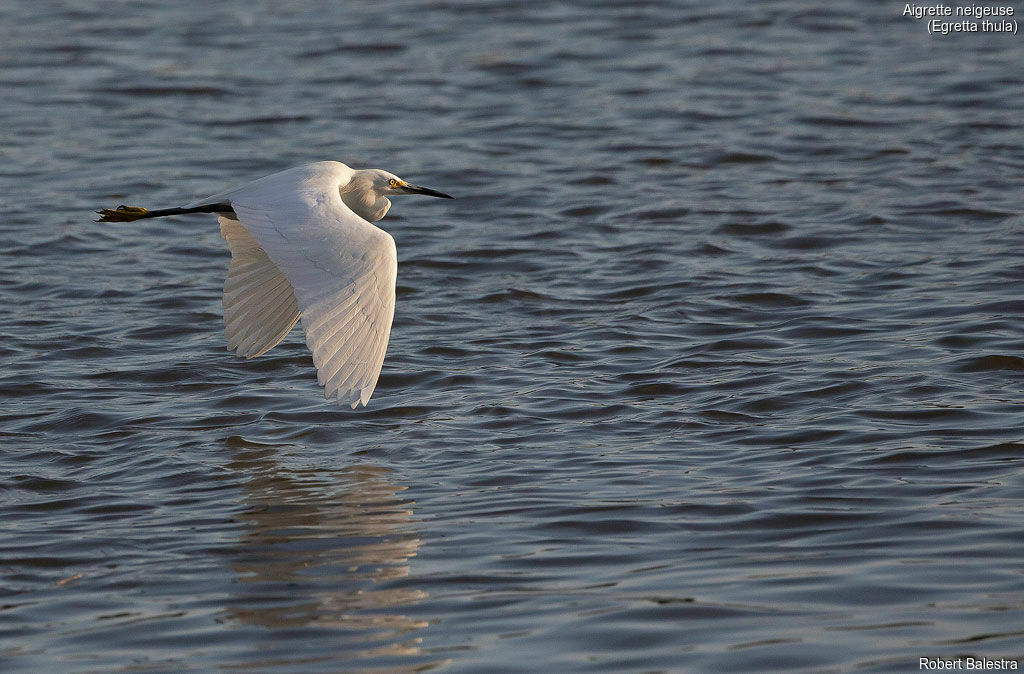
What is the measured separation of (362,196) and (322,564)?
89.2 inches

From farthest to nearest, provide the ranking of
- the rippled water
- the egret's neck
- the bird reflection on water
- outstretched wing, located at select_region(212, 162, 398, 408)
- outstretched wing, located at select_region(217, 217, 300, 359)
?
the egret's neck < outstretched wing, located at select_region(217, 217, 300, 359) < outstretched wing, located at select_region(212, 162, 398, 408) < the rippled water < the bird reflection on water

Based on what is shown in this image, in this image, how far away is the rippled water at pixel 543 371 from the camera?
4.18 m

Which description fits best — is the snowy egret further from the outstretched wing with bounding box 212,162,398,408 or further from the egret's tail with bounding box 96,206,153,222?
the egret's tail with bounding box 96,206,153,222

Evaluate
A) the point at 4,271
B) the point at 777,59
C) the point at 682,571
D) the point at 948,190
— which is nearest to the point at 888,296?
the point at 948,190

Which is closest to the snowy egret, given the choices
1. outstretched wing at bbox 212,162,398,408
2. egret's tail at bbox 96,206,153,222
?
outstretched wing at bbox 212,162,398,408

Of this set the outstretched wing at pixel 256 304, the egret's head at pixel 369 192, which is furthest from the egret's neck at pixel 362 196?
the outstretched wing at pixel 256 304

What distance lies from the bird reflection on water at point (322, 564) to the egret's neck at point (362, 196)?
1263 mm

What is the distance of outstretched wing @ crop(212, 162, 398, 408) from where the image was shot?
4.74 metres

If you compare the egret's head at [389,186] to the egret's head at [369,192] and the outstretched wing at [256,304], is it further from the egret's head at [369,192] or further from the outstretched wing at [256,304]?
the outstretched wing at [256,304]

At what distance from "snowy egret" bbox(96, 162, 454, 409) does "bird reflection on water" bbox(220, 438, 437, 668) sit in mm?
452

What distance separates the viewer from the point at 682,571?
14.4ft

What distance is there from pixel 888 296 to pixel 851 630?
152 inches

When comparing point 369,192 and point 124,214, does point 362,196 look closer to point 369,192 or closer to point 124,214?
point 369,192

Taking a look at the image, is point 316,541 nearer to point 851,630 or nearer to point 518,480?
point 518,480
